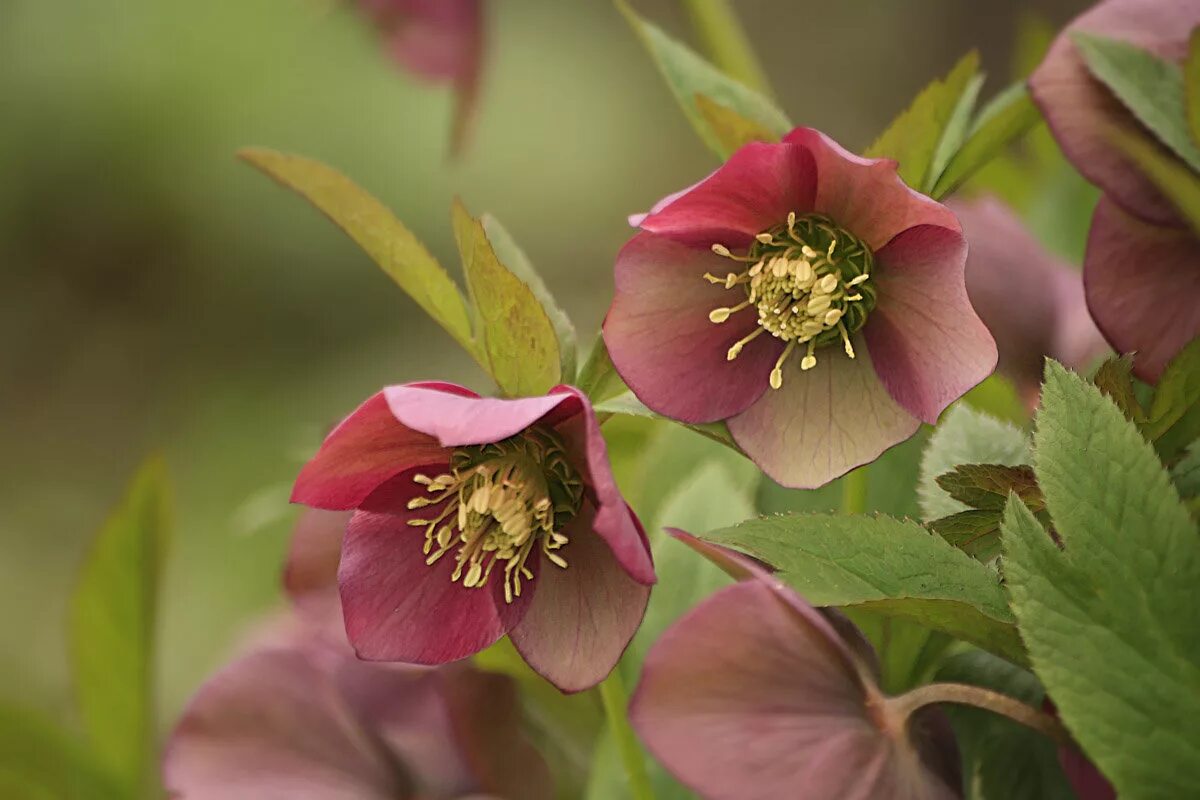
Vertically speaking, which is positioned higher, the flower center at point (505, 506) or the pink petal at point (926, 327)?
the pink petal at point (926, 327)

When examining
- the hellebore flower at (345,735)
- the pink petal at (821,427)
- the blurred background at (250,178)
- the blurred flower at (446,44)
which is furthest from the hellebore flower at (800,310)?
the blurred background at (250,178)

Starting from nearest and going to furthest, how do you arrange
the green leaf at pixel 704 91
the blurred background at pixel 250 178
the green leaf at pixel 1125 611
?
the green leaf at pixel 1125 611, the green leaf at pixel 704 91, the blurred background at pixel 250 178

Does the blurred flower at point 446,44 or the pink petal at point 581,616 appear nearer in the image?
the pink petal at point 581,616

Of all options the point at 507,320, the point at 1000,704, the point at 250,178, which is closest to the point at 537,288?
the point at 507,320

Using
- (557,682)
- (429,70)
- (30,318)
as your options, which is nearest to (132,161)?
(30,318)

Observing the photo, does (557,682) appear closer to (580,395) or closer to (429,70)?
(580,395)

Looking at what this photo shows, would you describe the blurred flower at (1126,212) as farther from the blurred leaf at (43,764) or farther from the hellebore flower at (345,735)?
the blurred leaf at (43,764)

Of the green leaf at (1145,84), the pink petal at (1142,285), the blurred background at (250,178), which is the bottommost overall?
the blurred background at (250,178)

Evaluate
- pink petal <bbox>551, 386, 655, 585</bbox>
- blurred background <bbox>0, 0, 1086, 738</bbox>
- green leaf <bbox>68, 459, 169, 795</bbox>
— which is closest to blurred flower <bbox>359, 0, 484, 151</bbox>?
green leaf <bbox>68, 459, 169, 795</bbox>
